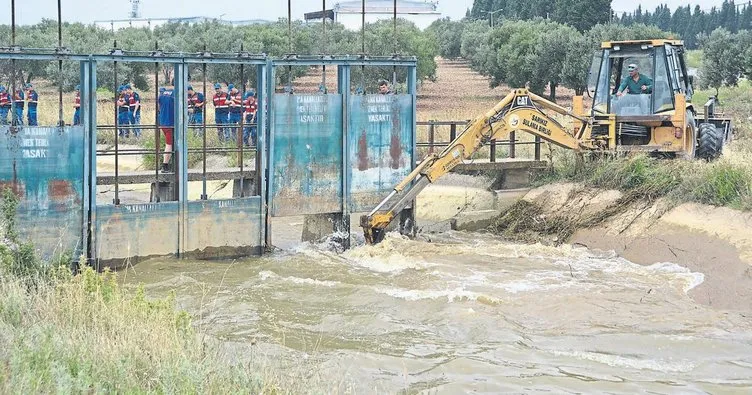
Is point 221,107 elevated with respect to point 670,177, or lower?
elevated

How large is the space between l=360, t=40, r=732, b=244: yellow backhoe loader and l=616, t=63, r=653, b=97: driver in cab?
2 centimetres

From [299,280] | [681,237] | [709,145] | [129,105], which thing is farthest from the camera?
[129,105]

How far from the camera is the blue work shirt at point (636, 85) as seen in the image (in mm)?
18453

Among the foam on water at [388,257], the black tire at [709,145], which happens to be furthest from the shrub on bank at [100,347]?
the black tire at [709,145]

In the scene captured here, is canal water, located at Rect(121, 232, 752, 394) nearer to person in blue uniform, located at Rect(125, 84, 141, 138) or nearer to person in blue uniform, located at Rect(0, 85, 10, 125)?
person in blue uniform, located at Rect(125, 84, 141, 138)

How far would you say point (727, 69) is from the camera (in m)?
47.7

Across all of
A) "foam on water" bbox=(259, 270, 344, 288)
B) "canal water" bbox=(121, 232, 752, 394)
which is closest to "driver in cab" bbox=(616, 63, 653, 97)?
"canal water" bbox=(121, 232, 752, 394)

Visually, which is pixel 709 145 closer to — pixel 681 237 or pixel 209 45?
pixel 681 237

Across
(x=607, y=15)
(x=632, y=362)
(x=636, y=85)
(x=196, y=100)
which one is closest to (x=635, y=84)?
(x=636, y=85)

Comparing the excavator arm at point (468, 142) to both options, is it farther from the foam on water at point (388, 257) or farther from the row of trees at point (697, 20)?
the row of trees at point (697, 20)

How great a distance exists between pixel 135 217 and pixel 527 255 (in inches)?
235

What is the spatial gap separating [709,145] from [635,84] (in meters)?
1.87

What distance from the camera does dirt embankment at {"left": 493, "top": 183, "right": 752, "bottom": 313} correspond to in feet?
45.2

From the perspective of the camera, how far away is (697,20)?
122m
